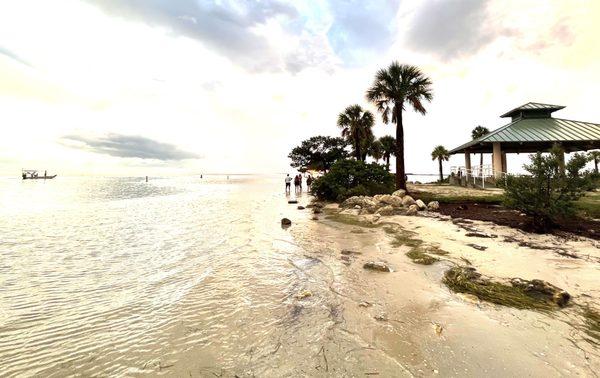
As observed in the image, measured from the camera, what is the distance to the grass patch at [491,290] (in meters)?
4.70

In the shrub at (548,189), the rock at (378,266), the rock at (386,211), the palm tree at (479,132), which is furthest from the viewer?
the palm tree at (479,132)

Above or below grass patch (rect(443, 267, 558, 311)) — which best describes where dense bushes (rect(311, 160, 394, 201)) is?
above

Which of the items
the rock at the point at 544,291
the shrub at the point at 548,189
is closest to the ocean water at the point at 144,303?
the rock at the point at 544,291

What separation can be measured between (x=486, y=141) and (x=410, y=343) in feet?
83.9

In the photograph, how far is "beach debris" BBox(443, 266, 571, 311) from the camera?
15.5 ft

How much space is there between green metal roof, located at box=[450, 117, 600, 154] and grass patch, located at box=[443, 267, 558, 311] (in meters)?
22.2

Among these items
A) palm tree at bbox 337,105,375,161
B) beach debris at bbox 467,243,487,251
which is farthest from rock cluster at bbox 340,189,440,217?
palm tree at bbox 337,105,375,161

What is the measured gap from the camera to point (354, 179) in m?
24.7

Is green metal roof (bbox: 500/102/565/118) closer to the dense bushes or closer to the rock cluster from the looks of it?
the dense bushes

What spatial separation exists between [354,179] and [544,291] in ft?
65.3

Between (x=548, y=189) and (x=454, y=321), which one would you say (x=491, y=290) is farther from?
(x=548, y=189)

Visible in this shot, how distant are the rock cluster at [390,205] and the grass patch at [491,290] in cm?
865

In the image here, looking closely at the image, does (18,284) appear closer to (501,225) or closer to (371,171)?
(501,225)

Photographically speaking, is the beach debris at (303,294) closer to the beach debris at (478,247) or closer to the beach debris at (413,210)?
the beach debris at (478,247)
